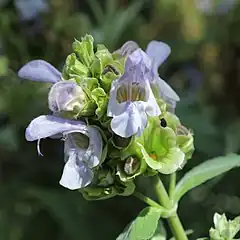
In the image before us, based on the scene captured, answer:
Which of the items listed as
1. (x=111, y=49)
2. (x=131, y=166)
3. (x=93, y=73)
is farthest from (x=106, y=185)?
(x=111, y=49)

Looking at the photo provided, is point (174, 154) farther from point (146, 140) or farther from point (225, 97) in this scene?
point (225, 97)

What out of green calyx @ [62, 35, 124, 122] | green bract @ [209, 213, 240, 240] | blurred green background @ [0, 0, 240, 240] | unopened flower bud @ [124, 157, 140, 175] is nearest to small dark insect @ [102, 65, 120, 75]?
green calyx @ [62, 35, 124, 122]

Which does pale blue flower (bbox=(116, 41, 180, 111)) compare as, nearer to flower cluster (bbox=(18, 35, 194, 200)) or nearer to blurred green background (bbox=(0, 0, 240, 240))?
flower cluster (bbox=(18, 35, 194, 200))

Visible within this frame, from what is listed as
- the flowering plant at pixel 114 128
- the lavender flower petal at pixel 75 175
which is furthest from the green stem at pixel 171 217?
the lavender flower petal at pixel 75 175

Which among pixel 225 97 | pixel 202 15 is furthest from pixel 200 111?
pixel 202 15

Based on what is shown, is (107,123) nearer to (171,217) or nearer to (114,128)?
(114,128)

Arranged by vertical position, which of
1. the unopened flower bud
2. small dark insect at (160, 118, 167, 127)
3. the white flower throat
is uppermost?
the white flower throat
